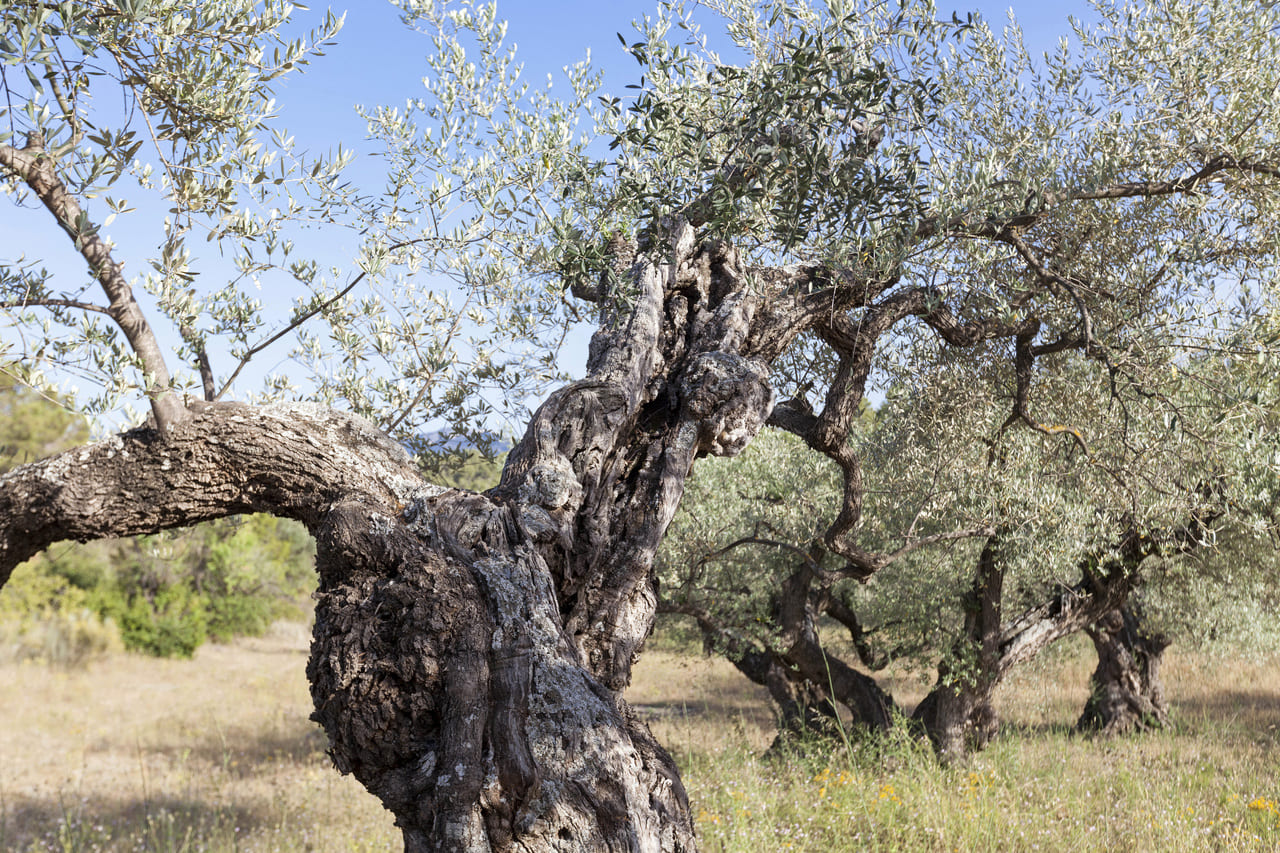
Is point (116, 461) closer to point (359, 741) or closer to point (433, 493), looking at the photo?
point (433, 493)

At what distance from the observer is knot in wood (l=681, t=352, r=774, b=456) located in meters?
4.06

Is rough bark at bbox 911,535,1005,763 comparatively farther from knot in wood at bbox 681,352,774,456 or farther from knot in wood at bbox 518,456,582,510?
knot in wood at bbox 518,456,582,510

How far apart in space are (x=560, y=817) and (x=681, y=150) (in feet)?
11.3

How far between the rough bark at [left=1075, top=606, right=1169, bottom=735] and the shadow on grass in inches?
471

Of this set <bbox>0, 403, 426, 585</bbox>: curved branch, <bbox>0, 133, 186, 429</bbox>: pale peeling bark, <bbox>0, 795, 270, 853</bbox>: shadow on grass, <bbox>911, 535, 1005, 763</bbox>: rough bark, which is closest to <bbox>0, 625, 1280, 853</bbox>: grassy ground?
<bbox>0, 795, 270, 853</bbox>: shadow on grass

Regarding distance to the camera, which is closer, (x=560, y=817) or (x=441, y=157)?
(x=560, y=817)

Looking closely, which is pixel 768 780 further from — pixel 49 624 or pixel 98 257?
pixel 49 624

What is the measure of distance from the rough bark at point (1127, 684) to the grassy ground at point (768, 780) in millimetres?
515

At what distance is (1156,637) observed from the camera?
43.3 ft

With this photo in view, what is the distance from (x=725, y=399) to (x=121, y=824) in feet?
33.2

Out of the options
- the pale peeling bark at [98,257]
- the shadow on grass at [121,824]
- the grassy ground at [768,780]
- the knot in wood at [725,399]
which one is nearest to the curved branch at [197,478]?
the pale peeling bark at [98,257]

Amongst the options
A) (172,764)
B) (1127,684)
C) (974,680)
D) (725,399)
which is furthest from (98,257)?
(1127,684)

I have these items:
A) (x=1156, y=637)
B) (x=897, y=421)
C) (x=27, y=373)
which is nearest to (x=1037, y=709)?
(x=1156, y=637)

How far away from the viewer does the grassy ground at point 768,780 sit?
22.1 feet
